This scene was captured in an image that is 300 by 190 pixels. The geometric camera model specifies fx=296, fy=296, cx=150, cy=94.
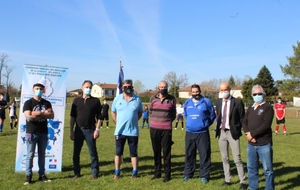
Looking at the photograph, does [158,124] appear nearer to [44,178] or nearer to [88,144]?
[88,144]

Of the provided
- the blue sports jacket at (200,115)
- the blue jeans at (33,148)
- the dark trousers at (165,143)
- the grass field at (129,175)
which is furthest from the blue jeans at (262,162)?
the blue jeans at (33,148)

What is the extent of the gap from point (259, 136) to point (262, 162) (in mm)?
483

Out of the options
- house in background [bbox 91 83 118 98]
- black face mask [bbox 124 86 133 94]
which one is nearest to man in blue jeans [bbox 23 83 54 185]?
black face mask [bbox 124 86 133 94]

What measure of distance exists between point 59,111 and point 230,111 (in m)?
4.06

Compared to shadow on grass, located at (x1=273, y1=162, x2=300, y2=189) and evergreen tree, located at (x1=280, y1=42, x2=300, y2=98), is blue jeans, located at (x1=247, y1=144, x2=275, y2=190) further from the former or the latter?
evergreen tree, located at (x1=280, y1=42, x2=300, y2=98)

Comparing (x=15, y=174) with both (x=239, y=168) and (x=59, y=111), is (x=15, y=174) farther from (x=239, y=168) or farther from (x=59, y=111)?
(x=239, y=168)

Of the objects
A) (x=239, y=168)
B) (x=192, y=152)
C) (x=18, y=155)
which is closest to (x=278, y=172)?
(x=239, y=168)

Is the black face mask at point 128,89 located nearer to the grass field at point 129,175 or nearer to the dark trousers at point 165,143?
the dark trousers at point 165,143

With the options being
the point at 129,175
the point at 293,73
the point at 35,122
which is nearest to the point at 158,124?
the point at 129,175

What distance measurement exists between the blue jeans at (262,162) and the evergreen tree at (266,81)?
71.0m

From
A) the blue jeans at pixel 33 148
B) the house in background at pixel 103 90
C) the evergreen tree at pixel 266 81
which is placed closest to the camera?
the blue jeans at pixel 33 148

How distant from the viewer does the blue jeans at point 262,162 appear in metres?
5.44

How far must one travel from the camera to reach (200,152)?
6.68m

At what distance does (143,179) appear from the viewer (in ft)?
22.1
